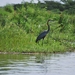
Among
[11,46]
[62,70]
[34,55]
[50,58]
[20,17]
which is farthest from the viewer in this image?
[20,17]

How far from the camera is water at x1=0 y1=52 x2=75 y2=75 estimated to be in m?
Answer: 15.9

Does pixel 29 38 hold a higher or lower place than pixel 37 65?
higher

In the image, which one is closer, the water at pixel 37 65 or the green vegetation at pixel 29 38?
the water at pixel 37 65

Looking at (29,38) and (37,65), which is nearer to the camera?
(37,65)

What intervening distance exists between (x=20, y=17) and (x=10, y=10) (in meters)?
8.35

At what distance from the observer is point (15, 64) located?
59.0ft

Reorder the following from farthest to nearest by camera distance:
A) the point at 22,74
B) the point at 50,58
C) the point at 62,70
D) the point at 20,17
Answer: the point at 20,17
the point at 50,58
the point at 62,70
the point at 22,74

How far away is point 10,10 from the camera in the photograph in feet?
150

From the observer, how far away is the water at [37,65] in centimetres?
1588

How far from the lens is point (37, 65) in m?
17.9

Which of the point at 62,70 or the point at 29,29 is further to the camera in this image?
the point at 29,29

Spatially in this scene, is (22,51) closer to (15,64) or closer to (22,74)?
(15,64)

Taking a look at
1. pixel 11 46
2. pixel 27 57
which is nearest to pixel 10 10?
pixel 11 46

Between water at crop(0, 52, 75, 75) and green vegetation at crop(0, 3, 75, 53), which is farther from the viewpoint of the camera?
green vegetation at crop(0, 3, 75, 53)
